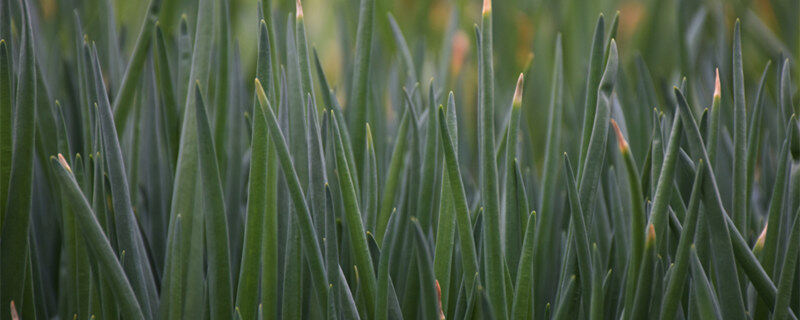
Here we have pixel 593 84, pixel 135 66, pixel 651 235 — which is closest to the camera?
pixel 651 235

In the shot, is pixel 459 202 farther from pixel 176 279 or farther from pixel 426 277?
pixel 176 279

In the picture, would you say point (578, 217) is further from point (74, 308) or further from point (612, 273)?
point (74, 308)

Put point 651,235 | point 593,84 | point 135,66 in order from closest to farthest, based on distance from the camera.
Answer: point 651,235 → point 593,84 → point 135,66

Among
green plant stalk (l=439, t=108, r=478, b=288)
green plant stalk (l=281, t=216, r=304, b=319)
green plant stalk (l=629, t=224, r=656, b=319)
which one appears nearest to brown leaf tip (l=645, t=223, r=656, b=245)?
green plant stalk (l=629, t=224, r=656, b=319)

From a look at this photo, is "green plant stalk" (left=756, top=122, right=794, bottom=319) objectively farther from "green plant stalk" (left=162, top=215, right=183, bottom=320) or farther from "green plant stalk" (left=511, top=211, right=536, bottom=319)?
"green plant stalk" (left=162, top=215, right=183, bottom=320)

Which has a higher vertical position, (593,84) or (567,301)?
(593,84)

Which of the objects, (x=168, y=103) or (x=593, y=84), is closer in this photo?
(x=593, y=84)

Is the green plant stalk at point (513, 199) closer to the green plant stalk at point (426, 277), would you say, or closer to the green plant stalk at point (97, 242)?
the green plant stalk at point (426, 277)

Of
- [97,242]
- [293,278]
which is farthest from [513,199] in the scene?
[97,242]

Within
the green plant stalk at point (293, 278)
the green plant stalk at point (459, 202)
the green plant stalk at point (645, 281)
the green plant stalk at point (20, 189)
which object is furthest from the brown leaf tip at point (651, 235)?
the green plant stalk at point (20, 189)
